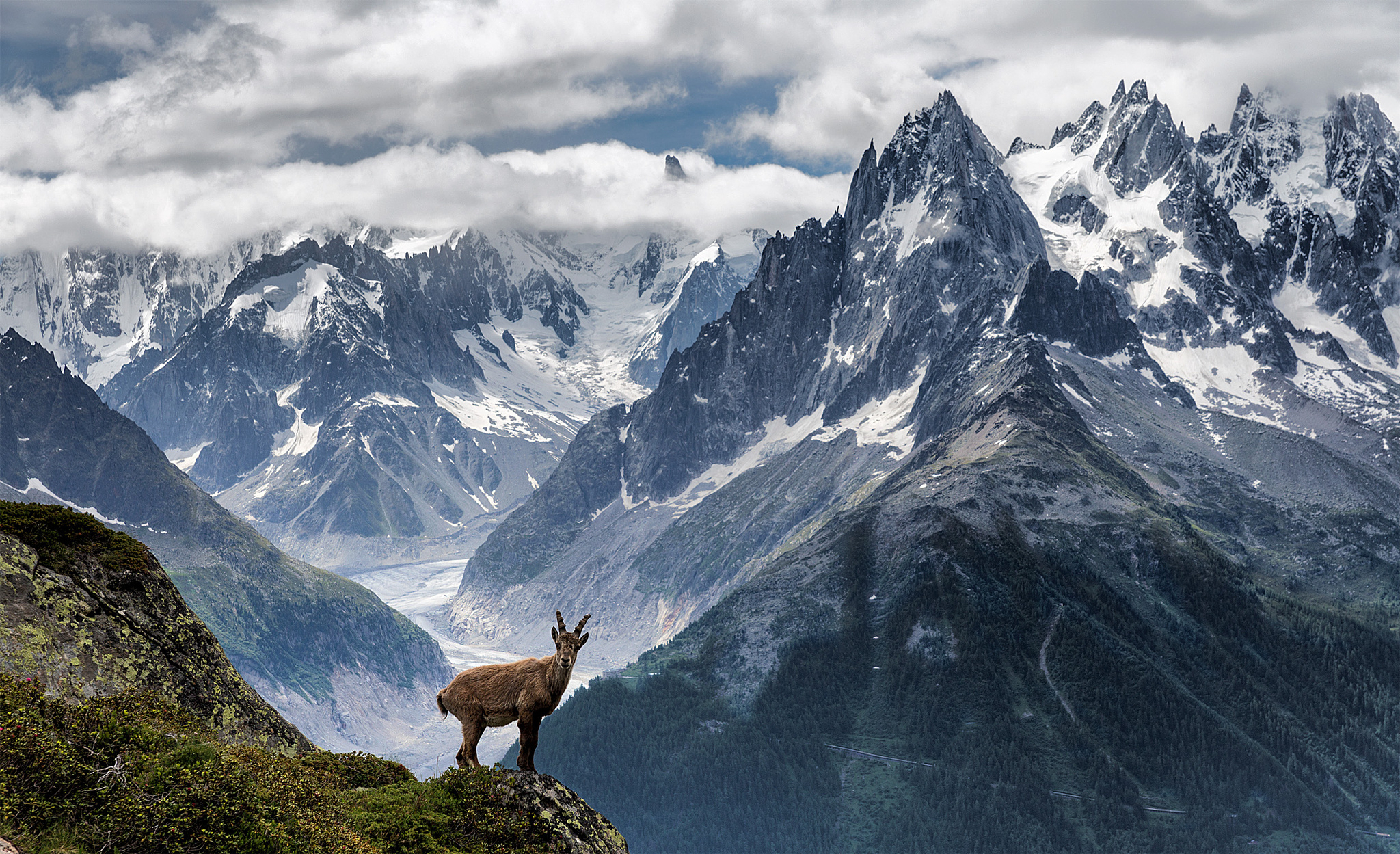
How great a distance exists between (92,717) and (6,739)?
3.82 m

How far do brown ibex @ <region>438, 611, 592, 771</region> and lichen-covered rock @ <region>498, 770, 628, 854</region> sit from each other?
30.7 inches

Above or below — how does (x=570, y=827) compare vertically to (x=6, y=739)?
below

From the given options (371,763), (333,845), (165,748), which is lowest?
(371,763)

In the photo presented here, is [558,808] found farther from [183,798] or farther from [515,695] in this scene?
[183,798]

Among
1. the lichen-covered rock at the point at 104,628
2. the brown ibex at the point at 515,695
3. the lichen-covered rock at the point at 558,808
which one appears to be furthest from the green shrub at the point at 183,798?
the lichen-covered rock at the point at 104,628

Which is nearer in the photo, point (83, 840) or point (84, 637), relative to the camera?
point (83, 840)

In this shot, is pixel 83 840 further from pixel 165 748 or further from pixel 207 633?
pixel 207 633

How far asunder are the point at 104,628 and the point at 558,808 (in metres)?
23.2

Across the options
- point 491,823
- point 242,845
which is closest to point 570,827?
point 491,823

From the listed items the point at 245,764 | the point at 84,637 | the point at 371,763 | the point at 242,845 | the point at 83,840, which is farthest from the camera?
the point at 371,763

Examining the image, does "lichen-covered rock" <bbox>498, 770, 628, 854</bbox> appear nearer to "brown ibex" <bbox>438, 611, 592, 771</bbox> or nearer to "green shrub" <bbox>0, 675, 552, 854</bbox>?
"green shrub" <bbox>0, 675, 552, 854</bbox>

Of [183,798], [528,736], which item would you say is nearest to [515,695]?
[528,736]

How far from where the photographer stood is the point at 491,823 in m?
48.2

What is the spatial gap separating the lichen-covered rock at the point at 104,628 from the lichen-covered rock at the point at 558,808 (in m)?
17.0
